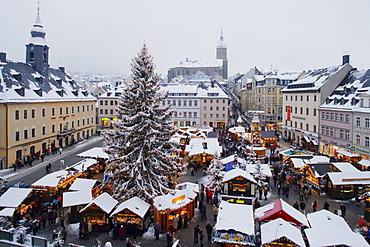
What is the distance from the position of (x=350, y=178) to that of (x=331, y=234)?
1277 centimetres

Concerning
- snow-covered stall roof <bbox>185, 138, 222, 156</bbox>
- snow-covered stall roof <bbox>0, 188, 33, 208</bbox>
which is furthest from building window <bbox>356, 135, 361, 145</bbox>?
snow-covered stall roof <bbox>0, 188, 33, 208</bbox>

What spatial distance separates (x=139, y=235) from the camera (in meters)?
18.1

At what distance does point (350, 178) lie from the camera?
79.8 feet

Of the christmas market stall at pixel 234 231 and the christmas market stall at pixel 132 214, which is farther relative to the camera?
the christmas market stall at pixel 132 214

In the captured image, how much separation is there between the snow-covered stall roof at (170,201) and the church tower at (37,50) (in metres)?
37.7

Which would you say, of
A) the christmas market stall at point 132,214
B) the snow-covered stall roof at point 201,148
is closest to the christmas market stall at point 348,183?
the snow-covered stall roof at point 201,148

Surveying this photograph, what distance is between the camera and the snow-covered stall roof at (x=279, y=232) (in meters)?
13.5

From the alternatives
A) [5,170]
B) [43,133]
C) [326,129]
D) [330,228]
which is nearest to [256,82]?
[326,129]

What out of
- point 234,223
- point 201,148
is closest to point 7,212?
point 234,223

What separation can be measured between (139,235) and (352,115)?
3088 cm

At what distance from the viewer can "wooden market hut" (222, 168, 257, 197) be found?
24453 millimetres

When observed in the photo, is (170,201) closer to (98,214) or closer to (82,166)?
(98,214)

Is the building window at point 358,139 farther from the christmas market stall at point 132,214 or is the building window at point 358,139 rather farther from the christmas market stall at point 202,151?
the christmas market stall at point 132,214

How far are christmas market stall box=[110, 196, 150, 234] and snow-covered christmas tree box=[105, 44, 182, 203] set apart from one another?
1.51 meters
